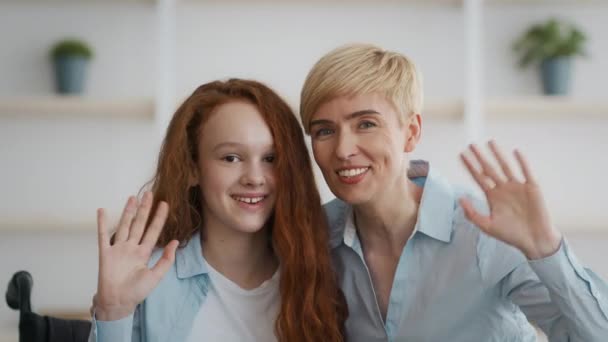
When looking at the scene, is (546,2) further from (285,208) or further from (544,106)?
(285,208)

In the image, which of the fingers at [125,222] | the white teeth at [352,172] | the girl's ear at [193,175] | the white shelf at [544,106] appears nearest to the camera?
the fingers at [125,222]

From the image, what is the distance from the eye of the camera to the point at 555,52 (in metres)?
3.06

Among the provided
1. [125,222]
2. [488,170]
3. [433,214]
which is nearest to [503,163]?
[488,170]

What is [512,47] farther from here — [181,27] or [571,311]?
[571,311]

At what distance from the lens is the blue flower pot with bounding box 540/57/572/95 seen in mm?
3049

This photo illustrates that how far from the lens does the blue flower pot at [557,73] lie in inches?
120

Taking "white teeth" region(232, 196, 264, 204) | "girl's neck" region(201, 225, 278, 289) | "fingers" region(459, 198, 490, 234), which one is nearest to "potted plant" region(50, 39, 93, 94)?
"girl's neck" region(201, 225, 278, 289)

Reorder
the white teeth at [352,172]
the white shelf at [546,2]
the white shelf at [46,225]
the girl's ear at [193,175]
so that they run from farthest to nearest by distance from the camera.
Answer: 1. the white shelf at [546,2]
2. the white shelf at [46,225]
3. the girl's ear at [193,175]
4. the white teeth at [352,172]

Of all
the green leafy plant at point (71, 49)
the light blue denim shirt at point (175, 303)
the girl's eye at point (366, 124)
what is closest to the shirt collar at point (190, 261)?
the light blue denim shirt at point (175, 303)

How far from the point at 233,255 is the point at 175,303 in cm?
19

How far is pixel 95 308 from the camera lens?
1.51 m

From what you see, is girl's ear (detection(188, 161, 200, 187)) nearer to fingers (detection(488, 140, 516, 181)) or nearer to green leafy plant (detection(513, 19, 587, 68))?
fingers (detection(488, 140, 516, 181))

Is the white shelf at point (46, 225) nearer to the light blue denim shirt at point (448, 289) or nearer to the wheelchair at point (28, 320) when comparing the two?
the wheelchair at point (28, 320)

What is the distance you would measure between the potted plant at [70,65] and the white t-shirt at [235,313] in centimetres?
152
